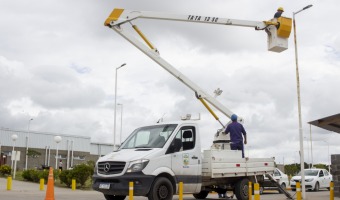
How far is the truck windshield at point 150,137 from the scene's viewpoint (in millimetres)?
12711

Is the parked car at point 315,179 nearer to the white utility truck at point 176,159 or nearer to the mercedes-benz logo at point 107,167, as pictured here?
the white utility truck at point 176,159

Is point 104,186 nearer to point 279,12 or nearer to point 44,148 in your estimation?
point 279,12

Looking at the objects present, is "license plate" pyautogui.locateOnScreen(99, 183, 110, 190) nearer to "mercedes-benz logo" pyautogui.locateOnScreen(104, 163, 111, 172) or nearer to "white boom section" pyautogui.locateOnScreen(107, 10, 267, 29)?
"mercedes-benz logo" pyautogui.locateOnScreen(104, 163, 111, 172)

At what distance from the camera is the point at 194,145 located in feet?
43.2

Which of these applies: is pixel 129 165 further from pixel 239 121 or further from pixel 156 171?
pixel 239 121

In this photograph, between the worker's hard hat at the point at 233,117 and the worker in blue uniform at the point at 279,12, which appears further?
the worker in blue uniform at the point at 279,12

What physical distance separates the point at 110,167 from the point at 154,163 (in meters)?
1.25

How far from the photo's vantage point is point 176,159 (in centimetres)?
1249

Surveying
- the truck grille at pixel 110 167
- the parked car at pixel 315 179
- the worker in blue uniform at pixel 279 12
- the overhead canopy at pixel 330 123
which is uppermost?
the worker in blue uniform at pixel 279 12

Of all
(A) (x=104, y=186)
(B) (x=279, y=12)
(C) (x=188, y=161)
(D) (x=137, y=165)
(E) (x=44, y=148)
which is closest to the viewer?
(D) (x=137, y=165)

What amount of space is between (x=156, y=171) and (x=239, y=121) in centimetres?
540

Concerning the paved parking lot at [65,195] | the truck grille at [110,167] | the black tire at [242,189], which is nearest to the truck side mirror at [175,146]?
the truck grille at [110,167]


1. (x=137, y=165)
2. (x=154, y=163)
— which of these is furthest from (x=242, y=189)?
(x=137, y=165)

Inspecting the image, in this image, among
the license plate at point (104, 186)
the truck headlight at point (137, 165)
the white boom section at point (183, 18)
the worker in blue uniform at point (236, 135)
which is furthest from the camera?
the white boom section at point (183, 18)
